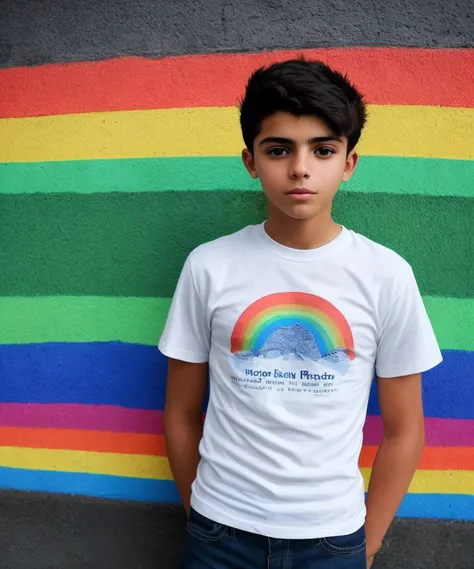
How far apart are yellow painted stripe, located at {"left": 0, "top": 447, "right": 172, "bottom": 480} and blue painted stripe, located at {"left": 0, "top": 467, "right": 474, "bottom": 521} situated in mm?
17

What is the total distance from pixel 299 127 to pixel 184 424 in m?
0.81

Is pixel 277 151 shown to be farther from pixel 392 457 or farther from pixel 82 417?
pixel 82 417

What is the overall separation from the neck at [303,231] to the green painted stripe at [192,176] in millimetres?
274

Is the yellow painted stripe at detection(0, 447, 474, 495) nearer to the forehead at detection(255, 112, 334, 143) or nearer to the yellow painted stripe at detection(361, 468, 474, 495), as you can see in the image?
the yellow painted stripe at detection(361, 468, 474, 495)

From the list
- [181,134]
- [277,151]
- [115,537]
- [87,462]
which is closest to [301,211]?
[277,151]

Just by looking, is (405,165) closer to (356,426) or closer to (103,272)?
(356,426)

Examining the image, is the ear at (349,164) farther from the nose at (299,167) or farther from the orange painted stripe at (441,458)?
the orange painted stripe at (441,458)

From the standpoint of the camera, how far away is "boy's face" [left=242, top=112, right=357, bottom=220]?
1.10m

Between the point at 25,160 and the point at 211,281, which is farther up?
the point at 25,160

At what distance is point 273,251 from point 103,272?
589 mm

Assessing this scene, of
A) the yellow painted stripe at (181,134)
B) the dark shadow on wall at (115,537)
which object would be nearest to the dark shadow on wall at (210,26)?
the yellow painted stripe at (181,134)

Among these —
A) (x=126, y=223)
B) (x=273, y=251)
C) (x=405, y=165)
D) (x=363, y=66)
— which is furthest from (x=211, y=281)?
(x=363, y=66)

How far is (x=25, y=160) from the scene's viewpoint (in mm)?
1559

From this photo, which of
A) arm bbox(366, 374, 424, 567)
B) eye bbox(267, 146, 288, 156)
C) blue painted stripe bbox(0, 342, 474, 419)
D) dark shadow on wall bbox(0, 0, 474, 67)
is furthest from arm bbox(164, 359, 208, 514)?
dark shadow on wall bbox(0, 0, 474, 67)
